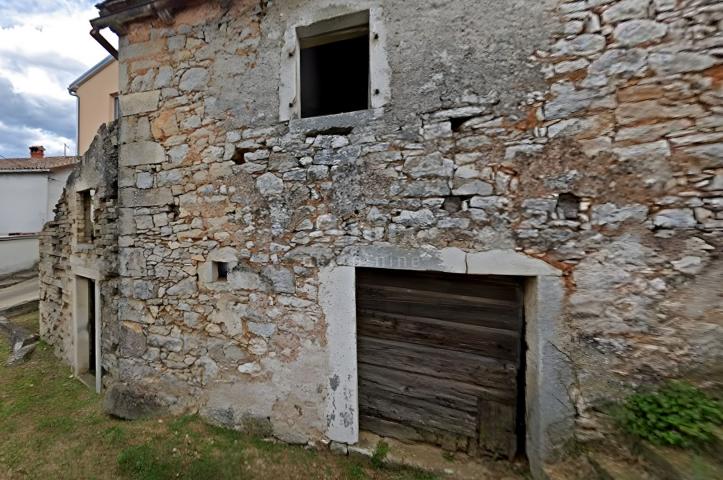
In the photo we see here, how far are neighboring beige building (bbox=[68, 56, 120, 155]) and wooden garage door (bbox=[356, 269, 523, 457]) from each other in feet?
46.1

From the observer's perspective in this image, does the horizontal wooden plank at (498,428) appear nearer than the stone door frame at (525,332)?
No

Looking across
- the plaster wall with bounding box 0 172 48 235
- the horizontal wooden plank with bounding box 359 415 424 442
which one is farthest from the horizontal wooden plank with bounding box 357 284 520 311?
the plaster wall with bounding box 0 172 48 235

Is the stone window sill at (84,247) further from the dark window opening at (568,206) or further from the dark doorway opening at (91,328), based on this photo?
the dark window opening at (568,206)

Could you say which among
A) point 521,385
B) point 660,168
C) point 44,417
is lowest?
point 44,417

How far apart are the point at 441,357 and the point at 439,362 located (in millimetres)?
52

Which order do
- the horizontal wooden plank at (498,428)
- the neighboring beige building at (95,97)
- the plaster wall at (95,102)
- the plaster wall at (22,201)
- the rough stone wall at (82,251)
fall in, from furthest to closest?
the plaster wall at (22,201) < the plaster wall at (95,102) < the neighboring beige building at (95,97) < the rough stone wall at (82,251) < the horizontal wooden plank at (498,428)

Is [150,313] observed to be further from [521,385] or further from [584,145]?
[584,145]

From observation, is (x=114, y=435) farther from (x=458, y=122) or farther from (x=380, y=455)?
(x=458, y=122)

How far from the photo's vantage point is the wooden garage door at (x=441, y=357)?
96.8 inches

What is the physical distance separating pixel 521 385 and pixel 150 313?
3875mm

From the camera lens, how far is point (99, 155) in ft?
12.9

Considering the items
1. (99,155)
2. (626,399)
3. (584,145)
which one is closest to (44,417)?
(99,155)

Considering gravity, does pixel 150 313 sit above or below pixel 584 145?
below

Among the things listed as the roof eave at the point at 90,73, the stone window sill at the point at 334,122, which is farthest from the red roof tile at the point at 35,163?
the stone window sill at the point at 334,122
